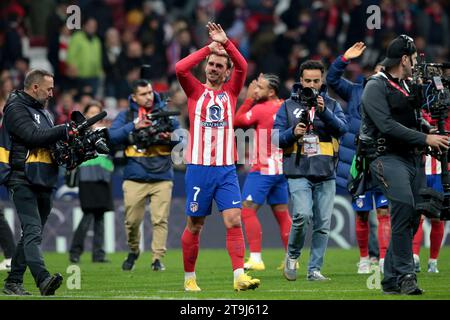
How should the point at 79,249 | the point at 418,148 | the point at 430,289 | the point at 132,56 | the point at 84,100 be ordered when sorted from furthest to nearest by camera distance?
the point at 132,56 < the point at 84,100 < the point at 79,249 < the point at 430,289 < the point at 418,148

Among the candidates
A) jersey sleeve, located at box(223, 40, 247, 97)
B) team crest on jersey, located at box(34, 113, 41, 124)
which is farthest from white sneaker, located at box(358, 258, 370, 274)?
team crest on jersey, located at box(34, 113, 41, 124)

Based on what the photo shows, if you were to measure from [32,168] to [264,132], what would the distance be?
211 inches

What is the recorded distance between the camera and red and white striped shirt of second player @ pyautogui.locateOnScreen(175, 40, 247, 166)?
12875mm

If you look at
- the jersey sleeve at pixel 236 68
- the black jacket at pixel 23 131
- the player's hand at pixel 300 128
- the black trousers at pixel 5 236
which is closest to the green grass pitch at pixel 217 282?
the black trousers at pixel 5 236

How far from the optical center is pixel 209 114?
42.5 feet

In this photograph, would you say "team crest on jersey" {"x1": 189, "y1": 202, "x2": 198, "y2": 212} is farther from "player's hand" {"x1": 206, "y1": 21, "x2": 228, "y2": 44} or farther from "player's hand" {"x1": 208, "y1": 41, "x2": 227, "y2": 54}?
"player's hand" {"x1": 206, "y1": 21, "x2": 228, "y2": 44}

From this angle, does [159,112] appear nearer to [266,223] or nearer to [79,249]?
[79,249]

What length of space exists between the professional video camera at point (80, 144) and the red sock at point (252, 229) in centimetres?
470

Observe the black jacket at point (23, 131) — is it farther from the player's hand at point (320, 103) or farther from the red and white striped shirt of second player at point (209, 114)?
the player's hand at point (320, 103)

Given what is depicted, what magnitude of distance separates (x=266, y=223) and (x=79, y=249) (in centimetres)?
411

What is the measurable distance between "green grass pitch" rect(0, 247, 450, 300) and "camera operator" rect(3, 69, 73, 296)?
0.30 m
